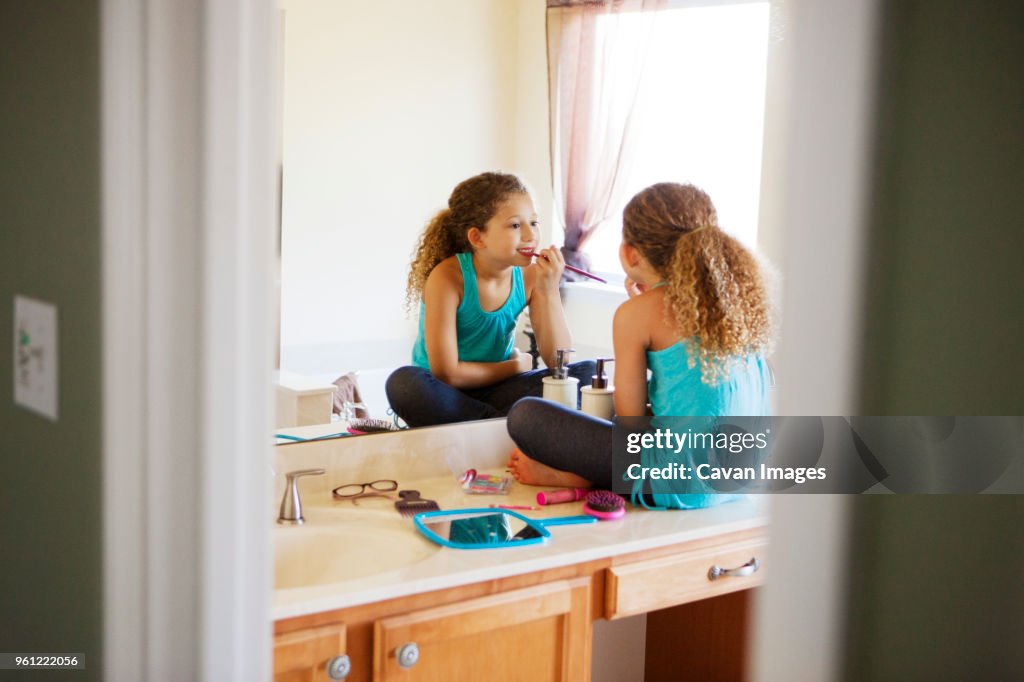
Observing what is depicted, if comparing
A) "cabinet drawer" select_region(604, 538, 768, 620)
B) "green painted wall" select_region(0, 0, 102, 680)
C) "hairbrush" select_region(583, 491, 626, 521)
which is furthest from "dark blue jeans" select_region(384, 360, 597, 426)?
"green painted wall" select_region(0, 0, 102, 680)

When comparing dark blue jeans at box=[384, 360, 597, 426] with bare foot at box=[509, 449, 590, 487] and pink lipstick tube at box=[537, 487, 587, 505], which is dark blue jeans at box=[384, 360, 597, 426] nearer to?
bare foot at box=[509, 449, 590, 487]

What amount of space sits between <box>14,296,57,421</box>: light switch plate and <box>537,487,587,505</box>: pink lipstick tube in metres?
1.00

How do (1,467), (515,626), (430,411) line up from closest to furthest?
(1,467)
(515,626)
(430,411)

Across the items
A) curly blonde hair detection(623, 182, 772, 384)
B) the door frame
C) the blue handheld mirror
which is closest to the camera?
the door frame

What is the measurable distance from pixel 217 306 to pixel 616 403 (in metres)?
1.11

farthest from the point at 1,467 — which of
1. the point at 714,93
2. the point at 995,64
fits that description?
the point at 714,93

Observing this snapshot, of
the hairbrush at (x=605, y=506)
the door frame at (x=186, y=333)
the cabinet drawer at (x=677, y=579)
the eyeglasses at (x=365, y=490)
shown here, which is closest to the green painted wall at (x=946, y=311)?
the door frame at (x=186, y=333)

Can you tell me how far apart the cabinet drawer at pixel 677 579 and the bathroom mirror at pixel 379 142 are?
62cm

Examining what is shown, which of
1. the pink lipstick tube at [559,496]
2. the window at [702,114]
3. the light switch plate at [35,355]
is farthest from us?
the window at [702,114]

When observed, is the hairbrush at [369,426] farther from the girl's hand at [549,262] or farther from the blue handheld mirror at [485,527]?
the girl's hand at [549,262]

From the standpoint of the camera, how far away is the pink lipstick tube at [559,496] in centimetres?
197

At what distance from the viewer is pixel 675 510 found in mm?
1952

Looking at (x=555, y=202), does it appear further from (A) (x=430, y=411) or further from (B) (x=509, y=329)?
(A) (x=430, y=411)

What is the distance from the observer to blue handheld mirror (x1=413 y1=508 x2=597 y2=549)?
173cm
